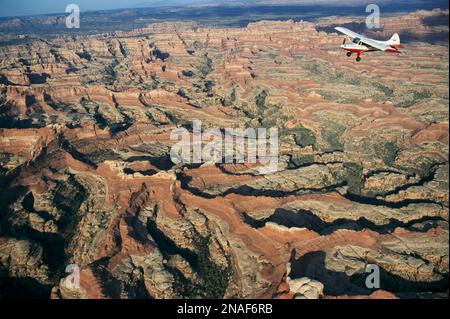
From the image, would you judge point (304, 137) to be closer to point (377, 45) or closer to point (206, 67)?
point (377, 45)

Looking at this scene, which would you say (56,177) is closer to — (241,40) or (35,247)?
(35,247)

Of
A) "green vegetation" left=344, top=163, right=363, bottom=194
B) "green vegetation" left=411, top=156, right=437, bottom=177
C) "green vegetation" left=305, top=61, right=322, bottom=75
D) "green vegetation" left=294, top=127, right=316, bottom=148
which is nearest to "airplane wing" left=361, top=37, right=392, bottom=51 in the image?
"green vegetation" left=344, top=163, right=363, bottom=194

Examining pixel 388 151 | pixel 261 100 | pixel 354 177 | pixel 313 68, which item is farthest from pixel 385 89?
pixel 354 177

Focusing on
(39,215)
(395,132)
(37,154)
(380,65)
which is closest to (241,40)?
(380,65)

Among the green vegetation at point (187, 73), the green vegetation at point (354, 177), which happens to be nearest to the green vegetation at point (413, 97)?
the green vegetation at point (354, 177)

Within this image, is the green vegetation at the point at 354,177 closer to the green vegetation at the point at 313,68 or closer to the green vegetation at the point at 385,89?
the green vegetation at the point at 385,89

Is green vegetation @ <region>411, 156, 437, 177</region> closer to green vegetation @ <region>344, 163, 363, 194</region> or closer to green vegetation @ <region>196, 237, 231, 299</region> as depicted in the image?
green vegetation @ <region>344, 163, 363, 194</region>

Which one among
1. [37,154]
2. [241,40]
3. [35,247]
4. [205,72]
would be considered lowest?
[35,247]
